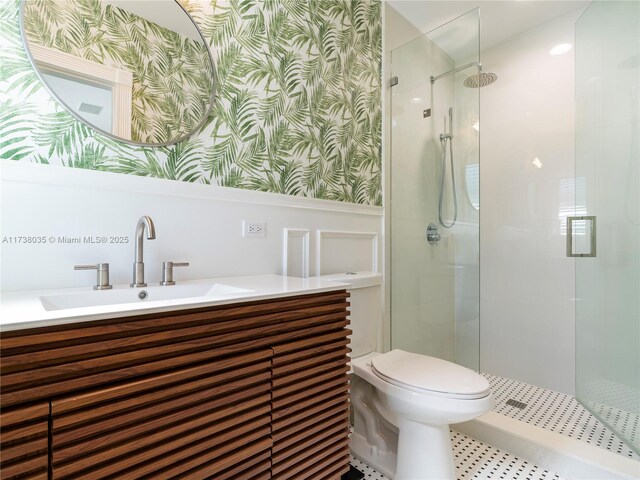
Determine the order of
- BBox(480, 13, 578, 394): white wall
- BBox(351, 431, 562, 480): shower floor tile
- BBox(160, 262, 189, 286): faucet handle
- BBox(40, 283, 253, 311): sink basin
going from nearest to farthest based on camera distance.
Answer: BBox(40, 283, 253, 311): sink basin → BBox(160, 262, 189, 286): faucet handle → BBox(351, 431, 562, 480): shower floor tile → BBox(480, 13, 578, 394): white wall

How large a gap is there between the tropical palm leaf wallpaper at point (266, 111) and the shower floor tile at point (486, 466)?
4.62ft

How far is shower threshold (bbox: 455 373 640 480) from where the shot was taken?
1381 millimetres

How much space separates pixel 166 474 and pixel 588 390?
2213 mm

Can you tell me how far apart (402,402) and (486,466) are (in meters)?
0.63

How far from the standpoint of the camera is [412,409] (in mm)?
1266

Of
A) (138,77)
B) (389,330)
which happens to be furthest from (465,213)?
(138,77)

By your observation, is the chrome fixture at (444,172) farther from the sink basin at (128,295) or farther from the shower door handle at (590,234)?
the sink basin at (128,295)

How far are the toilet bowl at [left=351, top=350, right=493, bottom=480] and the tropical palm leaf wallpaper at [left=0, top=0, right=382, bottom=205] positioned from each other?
3.15 feet

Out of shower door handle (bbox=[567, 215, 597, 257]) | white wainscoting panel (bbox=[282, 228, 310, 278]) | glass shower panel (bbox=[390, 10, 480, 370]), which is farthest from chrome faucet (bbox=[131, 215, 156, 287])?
shower door handle (bbox=[567, 215, 597, 257])

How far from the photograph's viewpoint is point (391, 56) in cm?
219

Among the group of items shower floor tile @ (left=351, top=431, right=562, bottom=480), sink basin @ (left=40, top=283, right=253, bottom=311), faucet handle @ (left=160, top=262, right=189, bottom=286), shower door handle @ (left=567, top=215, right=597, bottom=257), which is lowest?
shower floor tile @ (left=351, top=431, right=562, bottom=480)

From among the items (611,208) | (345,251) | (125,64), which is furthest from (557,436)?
(125,64)

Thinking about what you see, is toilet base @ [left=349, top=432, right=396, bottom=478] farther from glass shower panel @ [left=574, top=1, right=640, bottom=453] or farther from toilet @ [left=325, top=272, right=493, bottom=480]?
glass shower panel @ [left=574, top=1, right=640, bottom=453]

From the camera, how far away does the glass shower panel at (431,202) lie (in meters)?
2.08
